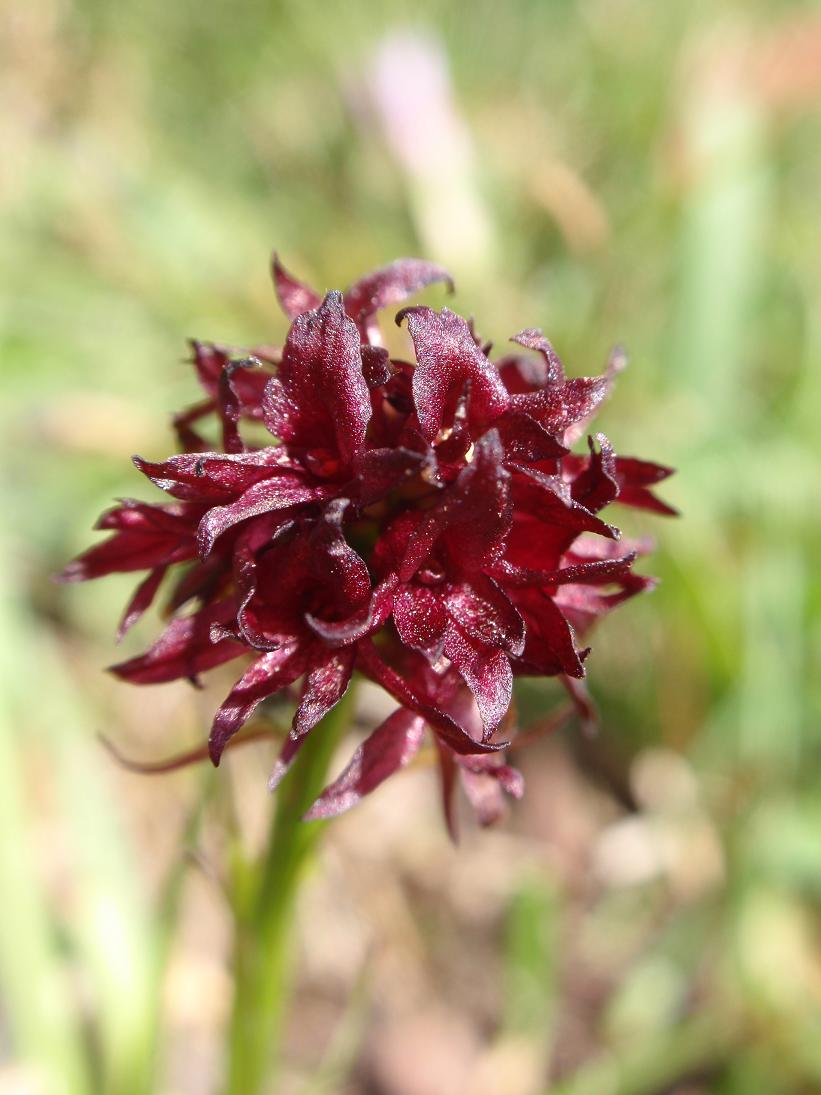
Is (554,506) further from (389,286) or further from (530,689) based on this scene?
(530,689)

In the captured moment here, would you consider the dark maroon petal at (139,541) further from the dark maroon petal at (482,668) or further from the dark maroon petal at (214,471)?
the dark maroon petal at (482,668)

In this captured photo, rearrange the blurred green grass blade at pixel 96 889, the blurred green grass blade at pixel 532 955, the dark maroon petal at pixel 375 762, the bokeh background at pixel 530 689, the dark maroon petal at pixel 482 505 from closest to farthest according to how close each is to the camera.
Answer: the dark maroon petal at pixel 482 505, the dark maroon petal at pixel 375 762, the blurred green grass blade at pixel 96 889, the blurred green grass blade at pixel 532 955, the bokeh background at pixel 530 689

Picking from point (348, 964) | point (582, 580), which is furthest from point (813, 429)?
point (582, 580)

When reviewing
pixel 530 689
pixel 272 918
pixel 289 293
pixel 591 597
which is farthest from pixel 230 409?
pixel 530 689

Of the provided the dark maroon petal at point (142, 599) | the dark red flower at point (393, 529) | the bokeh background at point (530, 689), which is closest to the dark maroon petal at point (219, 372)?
the dark red flower at point (393, 529)

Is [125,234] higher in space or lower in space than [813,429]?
higher

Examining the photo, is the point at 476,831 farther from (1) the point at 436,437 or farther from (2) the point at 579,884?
(1) the point at 436,437
